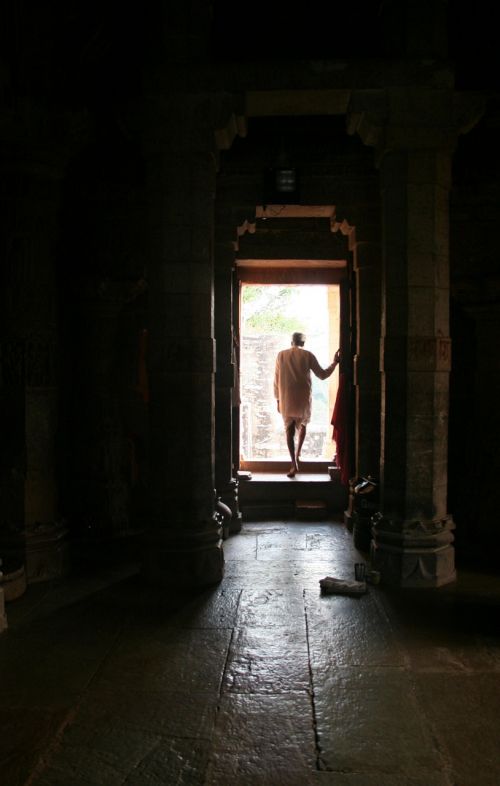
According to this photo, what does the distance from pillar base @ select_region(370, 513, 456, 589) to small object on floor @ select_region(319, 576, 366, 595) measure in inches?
14.6

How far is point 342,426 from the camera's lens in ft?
33.2

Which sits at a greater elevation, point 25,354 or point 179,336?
point 179,336

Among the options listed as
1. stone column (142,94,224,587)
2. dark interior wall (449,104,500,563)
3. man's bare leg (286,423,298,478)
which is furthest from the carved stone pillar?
man's bare leg (286,423,298,478)

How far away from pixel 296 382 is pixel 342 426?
1445 mm

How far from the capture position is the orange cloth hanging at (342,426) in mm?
9977

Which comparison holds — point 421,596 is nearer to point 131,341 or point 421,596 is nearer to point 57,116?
point 131,341

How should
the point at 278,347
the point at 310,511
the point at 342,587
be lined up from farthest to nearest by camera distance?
the point at 278,347
the point at 310,511
the point at 342,587

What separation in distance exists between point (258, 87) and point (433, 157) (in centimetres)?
180

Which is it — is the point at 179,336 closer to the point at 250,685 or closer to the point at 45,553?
the point at 45,553

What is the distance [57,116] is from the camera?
6.32m

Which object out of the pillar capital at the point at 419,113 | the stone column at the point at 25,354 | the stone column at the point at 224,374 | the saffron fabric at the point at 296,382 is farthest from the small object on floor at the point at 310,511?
the pillar capital at the point at 419,113

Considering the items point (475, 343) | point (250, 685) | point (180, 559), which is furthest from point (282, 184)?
point (250, 685)

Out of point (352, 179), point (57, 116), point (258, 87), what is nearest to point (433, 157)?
point (258, 87)

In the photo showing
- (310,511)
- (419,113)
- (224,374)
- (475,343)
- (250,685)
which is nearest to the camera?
(250,685)
